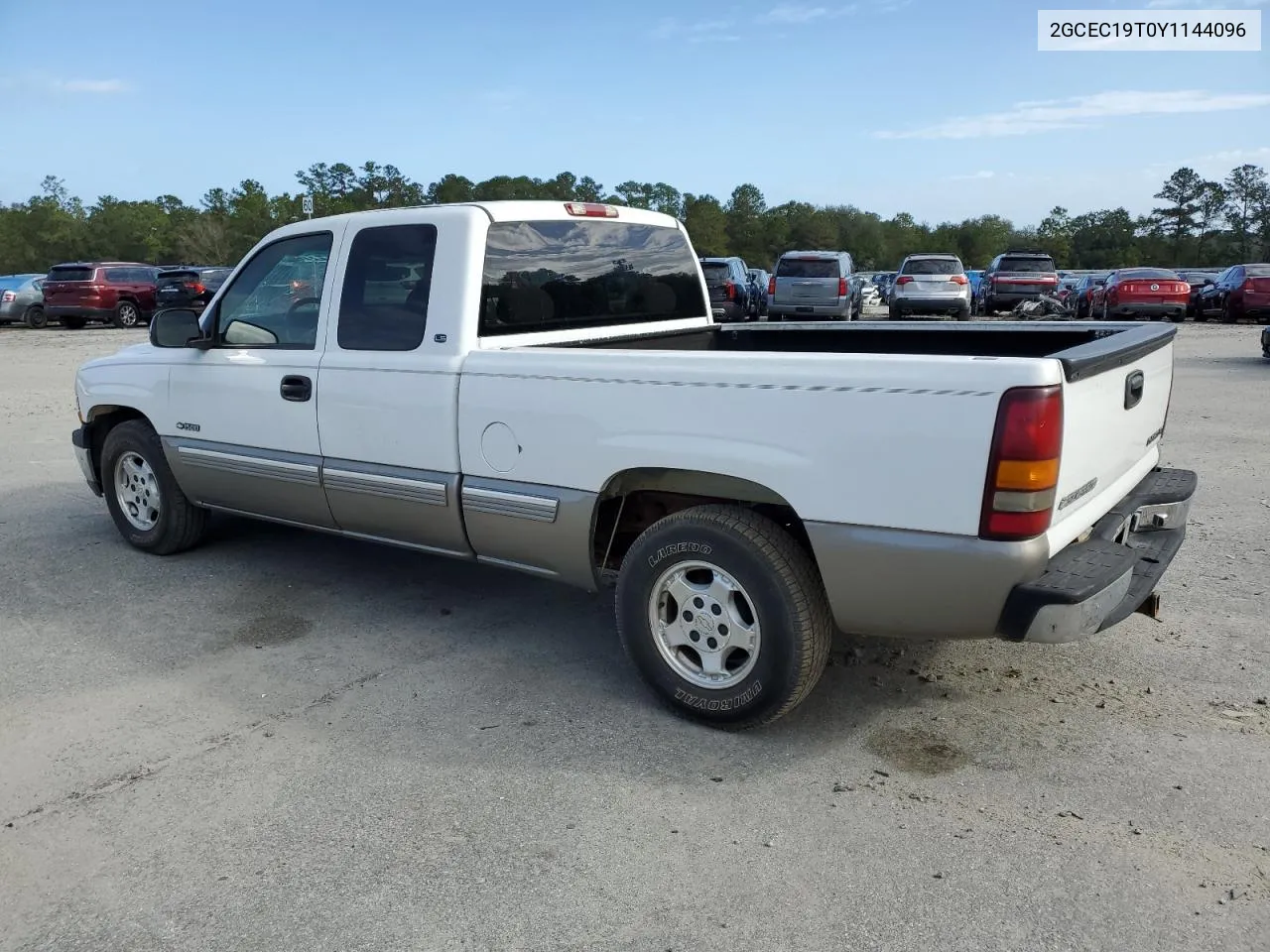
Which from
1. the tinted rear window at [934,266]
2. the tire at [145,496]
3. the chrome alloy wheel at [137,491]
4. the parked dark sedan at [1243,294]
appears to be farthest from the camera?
the parked dark sedan at [1243,294]

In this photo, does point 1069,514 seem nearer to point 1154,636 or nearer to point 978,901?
point 978,901

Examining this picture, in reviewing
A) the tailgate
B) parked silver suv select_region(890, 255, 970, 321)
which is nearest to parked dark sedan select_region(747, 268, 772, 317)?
parked silver suv select_region(890, 255, 970, 321)

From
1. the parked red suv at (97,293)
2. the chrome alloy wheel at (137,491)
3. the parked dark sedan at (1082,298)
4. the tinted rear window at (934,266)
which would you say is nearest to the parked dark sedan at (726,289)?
the tinted rear window at (934,266)

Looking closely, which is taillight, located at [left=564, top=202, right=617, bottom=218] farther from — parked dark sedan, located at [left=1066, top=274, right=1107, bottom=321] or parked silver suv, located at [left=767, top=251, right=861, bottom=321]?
parked dark sedan, located at [left=1066, top=274, right=1107, bottom=321]

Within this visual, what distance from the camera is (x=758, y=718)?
362cm

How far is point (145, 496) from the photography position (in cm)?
591

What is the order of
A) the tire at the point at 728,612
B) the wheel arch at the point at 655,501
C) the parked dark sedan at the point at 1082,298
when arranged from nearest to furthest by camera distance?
the tire at the point at 728,612
the wheel arch at the point at 655,501
the parked dark sedan at the point at 1082,298

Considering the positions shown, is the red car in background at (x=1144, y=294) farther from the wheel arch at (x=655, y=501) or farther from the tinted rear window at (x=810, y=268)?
the wheel arch at (x=655, y=501)

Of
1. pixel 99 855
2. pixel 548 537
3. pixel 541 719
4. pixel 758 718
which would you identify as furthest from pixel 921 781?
pixel 99 855

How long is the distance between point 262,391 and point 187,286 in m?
24.7

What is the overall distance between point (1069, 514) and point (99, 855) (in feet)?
10.5

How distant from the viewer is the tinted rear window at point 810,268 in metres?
22.2

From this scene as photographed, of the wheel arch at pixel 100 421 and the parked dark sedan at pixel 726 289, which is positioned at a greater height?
the parked dark sedan at pixel 726 289

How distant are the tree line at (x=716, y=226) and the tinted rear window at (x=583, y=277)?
60914 millimetres
